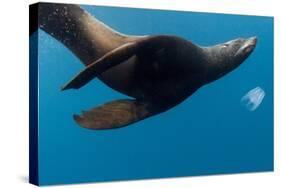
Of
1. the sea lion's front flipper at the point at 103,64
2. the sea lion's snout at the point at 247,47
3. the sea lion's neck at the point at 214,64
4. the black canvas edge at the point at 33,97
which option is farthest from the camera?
the sea lion's snout at the point at 247,47

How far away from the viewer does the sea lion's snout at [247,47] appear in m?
9.59

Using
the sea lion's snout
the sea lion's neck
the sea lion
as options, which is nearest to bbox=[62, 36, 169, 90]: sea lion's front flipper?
the sea lion

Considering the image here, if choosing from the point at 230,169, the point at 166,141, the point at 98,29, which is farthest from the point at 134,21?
the point at 230,169

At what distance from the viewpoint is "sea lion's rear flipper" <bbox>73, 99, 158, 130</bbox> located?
27.7ft

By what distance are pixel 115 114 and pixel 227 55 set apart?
197cm

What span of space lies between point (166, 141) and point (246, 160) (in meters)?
1.40

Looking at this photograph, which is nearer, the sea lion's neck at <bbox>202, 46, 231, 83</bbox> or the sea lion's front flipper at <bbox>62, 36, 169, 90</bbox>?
the sea lion's front flipper at <bbox>62, 36, 169, 90</bbox>

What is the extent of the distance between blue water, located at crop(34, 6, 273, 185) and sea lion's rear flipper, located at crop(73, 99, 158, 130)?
0.08 meters

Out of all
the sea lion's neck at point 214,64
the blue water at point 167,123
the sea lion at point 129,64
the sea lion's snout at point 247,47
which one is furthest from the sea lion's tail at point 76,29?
the sea lion's snout at point 247,47

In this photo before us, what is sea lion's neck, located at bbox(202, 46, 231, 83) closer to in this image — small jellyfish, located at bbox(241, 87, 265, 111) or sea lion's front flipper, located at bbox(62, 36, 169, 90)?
small jellyfish, located at bbox(241, 87, 265, 111)

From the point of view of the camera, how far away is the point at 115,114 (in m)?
8.61

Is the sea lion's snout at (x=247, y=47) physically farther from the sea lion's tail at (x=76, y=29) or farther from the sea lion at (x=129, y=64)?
the sea lion's tail at (x=76, y=29)

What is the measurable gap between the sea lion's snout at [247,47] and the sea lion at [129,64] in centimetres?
39

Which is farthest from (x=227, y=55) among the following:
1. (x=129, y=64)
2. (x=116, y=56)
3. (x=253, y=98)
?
(x=116, y=56)
